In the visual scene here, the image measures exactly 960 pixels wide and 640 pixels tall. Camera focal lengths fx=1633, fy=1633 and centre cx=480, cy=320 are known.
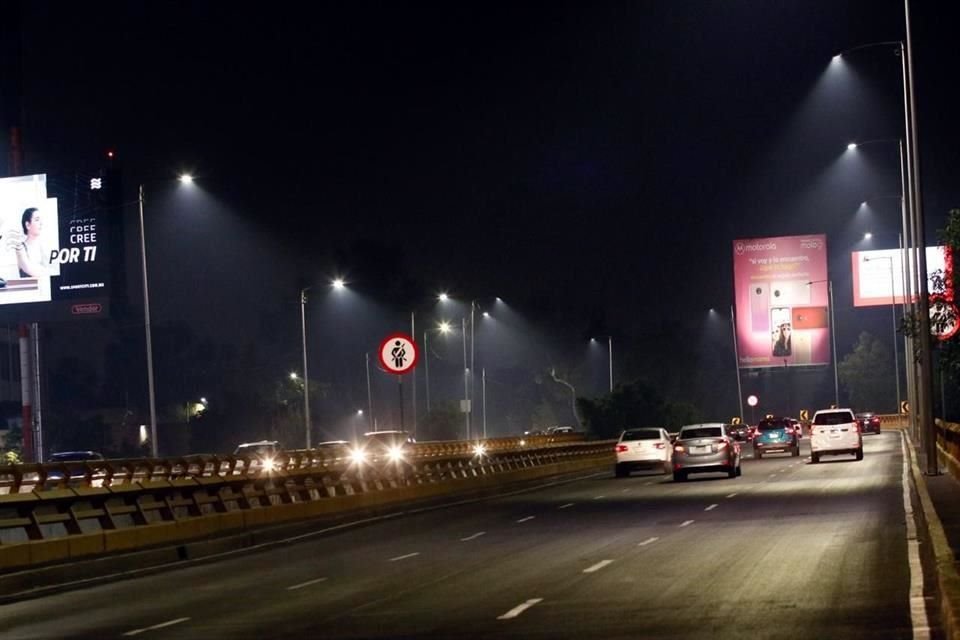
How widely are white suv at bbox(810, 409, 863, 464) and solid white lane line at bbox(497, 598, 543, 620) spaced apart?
1546 inches

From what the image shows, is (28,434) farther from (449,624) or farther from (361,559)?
(449,624)

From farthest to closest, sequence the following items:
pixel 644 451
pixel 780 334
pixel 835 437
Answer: pixel 780 334 < pixel 835 437 < pixel 644 451

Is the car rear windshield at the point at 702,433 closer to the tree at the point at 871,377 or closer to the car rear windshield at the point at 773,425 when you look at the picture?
the car rear windshield at the point at 773,425

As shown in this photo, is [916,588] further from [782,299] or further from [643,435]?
[782,299]

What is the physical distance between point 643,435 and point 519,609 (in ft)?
124

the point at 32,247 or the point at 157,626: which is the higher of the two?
the point at 32,247

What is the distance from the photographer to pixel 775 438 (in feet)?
214

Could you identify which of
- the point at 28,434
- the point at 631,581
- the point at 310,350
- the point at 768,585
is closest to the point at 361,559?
the point at 631,581

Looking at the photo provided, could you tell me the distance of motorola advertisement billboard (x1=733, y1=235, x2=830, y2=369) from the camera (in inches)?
2958

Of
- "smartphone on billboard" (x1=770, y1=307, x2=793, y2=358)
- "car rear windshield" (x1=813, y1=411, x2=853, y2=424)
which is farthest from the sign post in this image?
"smartphone on billboard" (x1=770, y1=307, x2=793, y2=358)

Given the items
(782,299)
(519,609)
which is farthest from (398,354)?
(782,299)

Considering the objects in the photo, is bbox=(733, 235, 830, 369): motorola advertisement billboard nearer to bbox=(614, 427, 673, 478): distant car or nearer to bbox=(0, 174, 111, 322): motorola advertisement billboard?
bbox=(614, 427, 673, 478): distant car

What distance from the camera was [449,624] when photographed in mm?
15570

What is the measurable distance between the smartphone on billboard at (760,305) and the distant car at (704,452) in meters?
28.3
